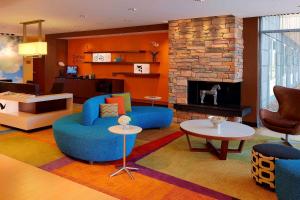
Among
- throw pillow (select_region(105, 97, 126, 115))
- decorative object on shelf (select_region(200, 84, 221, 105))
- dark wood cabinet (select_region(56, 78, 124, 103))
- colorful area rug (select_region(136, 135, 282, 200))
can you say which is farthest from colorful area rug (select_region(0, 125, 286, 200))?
dark wood cabinet (select_region(56, 78, 124, 103))

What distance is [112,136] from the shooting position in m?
3.85

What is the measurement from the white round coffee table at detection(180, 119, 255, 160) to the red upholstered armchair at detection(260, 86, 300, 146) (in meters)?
0.85

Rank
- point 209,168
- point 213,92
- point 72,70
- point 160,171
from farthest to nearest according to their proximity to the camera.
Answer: point 72,70, point 213,92, point 209,168, point 160,171

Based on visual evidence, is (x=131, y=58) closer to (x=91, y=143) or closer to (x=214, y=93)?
(x=214, y=93)

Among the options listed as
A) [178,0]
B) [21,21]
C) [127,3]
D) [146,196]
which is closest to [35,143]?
[146,196]

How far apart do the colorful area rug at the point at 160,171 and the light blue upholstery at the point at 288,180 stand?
463 millimetres

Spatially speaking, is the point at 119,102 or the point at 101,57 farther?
the point at 101,57

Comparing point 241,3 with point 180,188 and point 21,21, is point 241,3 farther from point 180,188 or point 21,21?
point 21,21

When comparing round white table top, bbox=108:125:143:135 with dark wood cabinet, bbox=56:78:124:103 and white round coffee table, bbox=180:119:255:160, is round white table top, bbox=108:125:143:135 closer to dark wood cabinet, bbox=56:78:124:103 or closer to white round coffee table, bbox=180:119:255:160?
white round coffee table, bbox=180:119:255:160

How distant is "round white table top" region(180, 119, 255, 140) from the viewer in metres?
3.98

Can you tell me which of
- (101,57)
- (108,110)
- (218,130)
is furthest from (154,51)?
(218,130)

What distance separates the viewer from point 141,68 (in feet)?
29.6

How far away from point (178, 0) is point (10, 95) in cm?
449

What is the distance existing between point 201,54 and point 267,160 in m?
4.08
